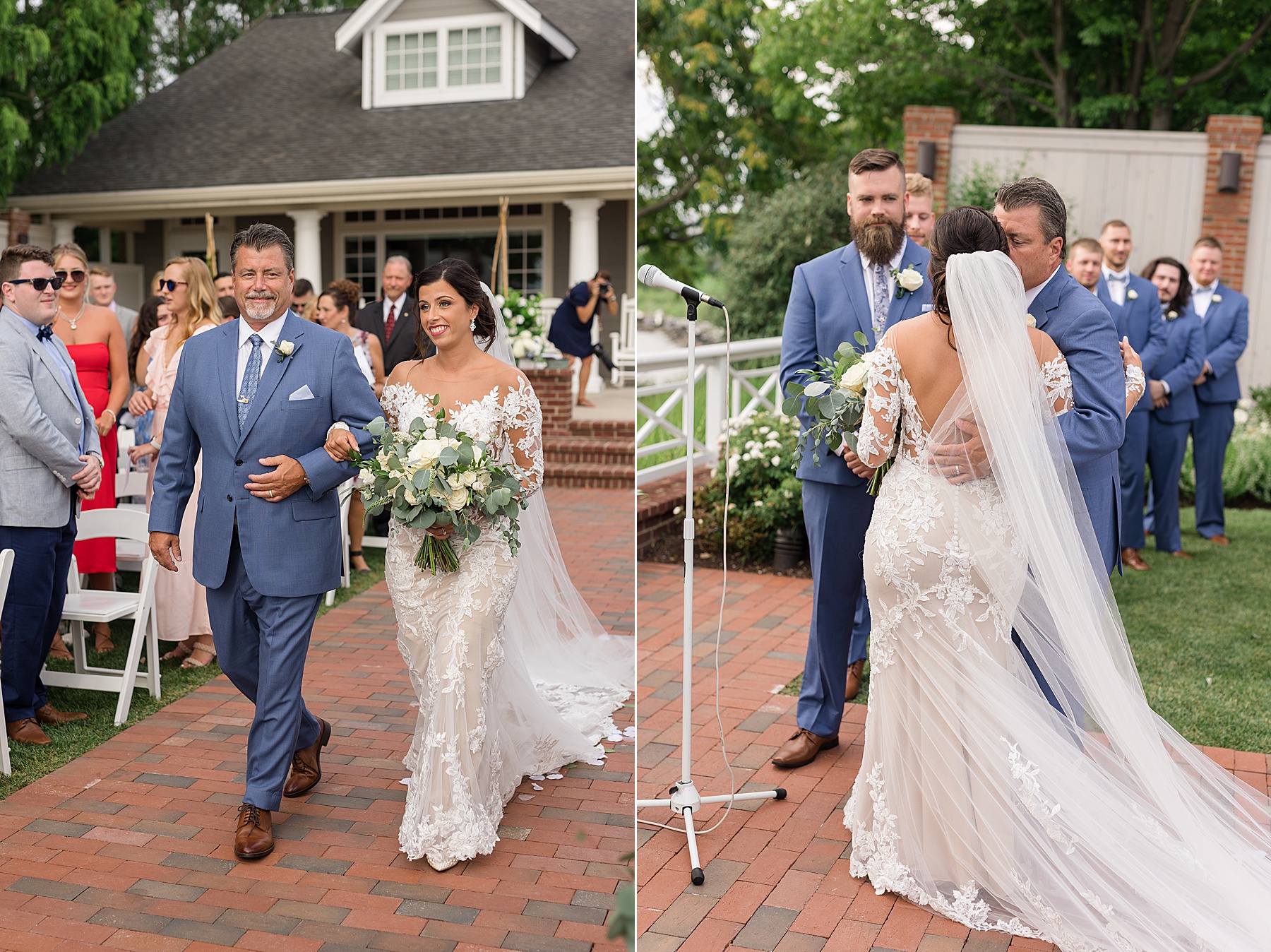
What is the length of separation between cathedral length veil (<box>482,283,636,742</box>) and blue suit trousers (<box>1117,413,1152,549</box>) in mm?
4355

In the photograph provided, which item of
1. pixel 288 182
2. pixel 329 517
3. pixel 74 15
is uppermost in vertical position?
pixel 74 15

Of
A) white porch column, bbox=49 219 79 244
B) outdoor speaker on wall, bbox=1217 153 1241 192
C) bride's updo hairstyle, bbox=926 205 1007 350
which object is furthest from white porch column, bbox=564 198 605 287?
bride's updo hairstyle, bbox=926 205 1007 350

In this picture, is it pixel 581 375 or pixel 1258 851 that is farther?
pixel 581 375

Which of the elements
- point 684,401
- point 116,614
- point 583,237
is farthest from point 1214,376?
point 583,237

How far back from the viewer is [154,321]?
816 centimetres

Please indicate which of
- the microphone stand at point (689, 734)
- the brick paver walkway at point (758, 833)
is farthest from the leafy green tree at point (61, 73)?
the microphone stand at point (689, 734)

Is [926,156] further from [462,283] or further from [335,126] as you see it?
[462,283]

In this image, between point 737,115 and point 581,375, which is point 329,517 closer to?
point 581,375

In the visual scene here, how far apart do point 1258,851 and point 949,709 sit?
109 centimetres

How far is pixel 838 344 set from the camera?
4906 mm

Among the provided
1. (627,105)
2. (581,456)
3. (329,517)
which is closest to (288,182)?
(627,105)

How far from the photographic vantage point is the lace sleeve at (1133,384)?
14.3 ft

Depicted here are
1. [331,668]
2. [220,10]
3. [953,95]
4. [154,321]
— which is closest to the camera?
[331,668]

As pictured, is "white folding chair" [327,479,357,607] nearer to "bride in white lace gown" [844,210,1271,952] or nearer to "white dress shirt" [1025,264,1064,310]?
"bride in white lace gown" [844,210,1271,952]
